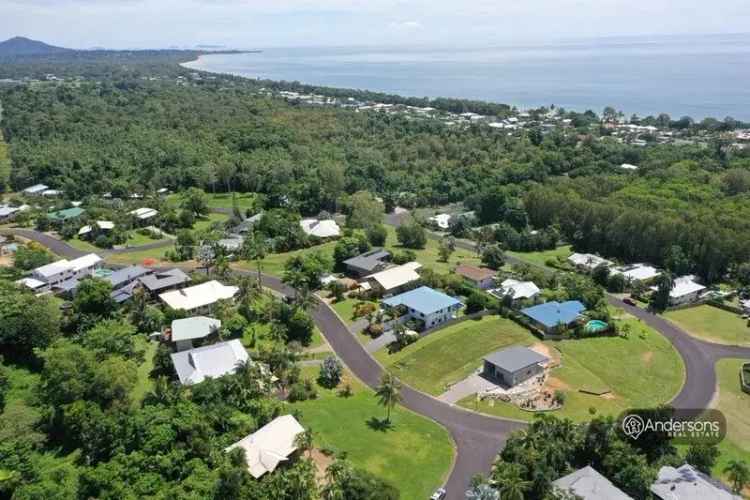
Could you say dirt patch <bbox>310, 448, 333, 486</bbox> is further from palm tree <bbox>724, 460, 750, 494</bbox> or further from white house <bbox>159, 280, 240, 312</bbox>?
white house <bbox>159, 280, 240, 312</bbox>

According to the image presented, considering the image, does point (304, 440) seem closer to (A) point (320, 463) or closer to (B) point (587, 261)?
(A) point (320, 463)

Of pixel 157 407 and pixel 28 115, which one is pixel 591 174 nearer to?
pixel 157 407

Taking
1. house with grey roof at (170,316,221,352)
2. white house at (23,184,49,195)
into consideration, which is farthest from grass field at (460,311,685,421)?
white house at (23,184,49,195)

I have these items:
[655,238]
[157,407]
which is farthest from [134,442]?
[655,238]

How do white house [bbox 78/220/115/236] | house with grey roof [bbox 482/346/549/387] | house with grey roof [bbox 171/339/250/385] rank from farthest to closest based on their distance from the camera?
white house [bbox 78/220/115/236], house with grey roof [bbox 482/346/549/387], house with grey roof [bbox 171/339/250/385]

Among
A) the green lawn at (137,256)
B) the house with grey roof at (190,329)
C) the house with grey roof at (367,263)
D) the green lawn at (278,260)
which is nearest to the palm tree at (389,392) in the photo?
the house with grey roof at (190,329)

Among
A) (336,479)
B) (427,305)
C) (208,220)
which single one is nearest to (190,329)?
(427,305)
